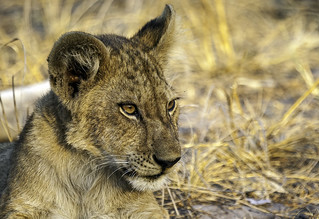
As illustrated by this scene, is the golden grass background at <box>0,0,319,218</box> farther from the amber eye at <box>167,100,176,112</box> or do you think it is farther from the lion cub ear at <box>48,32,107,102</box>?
the lion cub ear at <box>48,32,107,102</box>

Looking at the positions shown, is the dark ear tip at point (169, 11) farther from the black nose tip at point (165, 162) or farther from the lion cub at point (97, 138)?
the black nose tip at point (165, 162)

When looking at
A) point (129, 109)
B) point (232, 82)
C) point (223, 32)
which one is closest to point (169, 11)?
point (129, 109)

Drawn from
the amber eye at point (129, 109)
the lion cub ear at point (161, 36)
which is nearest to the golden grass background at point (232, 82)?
the lion cub ear at point (161, 36)

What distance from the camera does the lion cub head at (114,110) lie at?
3.18 m

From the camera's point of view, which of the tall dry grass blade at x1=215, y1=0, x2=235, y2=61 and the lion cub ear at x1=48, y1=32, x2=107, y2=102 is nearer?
the lion cub ear at x1=48, y1=32, x2=107, y2=102

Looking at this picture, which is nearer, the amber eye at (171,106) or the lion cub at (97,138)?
the lion cub at (97,138)

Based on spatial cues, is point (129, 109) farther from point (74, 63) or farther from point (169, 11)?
point (169, 11)

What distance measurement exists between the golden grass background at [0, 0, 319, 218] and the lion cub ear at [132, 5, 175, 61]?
0.16 meters

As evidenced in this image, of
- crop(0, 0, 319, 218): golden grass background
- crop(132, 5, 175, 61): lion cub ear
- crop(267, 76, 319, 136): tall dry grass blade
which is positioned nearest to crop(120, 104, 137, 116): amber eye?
crop(132, 5, 175, 61): lion cub ear

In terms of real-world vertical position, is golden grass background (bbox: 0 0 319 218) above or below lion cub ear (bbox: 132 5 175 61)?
below

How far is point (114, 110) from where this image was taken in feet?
10.8

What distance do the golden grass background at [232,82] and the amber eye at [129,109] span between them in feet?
2.93

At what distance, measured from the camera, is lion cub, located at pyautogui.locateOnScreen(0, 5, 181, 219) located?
3.21 metres

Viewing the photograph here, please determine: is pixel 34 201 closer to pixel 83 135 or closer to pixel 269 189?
pixel 83 135
